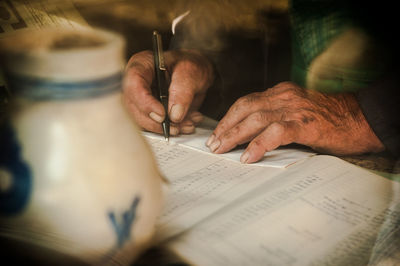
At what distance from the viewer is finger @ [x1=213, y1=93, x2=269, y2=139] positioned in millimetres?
776

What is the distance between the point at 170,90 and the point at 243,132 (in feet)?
0.54

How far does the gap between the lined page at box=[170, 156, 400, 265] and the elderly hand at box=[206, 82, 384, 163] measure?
0.11 m

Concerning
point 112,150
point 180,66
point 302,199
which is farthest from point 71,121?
point 180,66

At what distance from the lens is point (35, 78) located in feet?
0.98

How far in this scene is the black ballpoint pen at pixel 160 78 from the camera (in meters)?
0.65

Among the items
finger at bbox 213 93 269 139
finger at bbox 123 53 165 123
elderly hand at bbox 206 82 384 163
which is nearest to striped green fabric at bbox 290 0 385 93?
elderly hand at bbox 206 82 384 163

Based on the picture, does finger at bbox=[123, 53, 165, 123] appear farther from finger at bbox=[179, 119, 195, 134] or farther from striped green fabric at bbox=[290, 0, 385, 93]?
striped green fabric at bbox=[290, 0, 385, 93]

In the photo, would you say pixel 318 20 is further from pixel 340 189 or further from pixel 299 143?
pixel 340 189

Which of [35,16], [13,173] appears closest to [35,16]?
[35,16]

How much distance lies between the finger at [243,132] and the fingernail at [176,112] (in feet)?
0.27

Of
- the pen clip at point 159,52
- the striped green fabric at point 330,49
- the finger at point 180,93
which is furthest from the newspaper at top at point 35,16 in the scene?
the striped green fabric at point 330,49

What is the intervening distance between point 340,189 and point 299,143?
0.18m

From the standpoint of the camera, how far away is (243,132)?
0.73 m

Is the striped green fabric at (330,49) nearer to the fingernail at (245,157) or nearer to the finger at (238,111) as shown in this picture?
→ the finger at (238,111)
